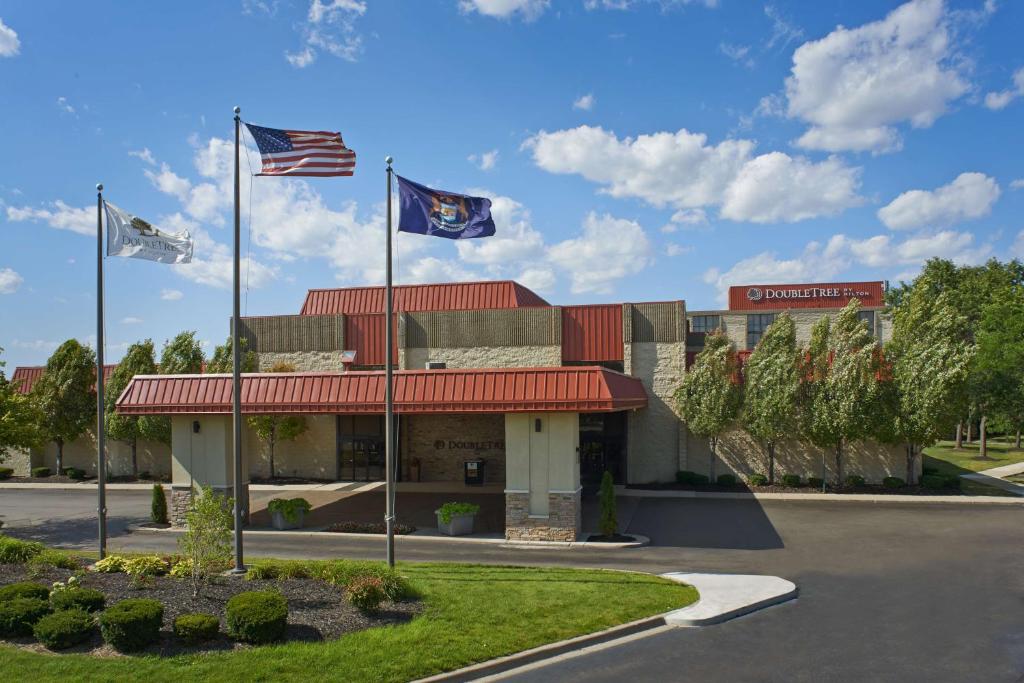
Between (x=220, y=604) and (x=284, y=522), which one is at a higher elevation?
(x=220, y=604)

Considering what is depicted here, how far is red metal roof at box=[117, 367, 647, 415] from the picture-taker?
21391 mm

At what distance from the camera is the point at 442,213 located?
16203 mm

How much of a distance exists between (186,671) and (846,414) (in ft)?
84.5

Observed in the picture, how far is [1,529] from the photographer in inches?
984

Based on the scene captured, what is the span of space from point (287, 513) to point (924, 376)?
2444 centimetres

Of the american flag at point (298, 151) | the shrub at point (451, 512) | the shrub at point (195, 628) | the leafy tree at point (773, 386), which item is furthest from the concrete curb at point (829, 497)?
the shrub at point (195, 628)

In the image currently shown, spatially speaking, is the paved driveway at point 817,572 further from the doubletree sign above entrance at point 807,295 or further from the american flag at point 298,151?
the doubletree sign above entrance at point 807,295

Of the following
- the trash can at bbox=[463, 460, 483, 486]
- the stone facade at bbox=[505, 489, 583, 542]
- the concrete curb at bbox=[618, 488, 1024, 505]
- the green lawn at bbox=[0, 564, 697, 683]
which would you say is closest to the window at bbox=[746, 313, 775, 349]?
the concrete curb at bbox=[618, 488, 1024, 505]

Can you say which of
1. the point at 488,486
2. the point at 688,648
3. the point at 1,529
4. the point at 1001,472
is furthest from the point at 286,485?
the point at 1001,472

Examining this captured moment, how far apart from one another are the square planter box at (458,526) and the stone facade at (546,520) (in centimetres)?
148

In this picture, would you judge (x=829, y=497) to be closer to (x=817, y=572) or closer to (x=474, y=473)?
(x=817, y=572)

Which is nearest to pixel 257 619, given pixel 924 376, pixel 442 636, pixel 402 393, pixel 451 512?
pixel 442 636

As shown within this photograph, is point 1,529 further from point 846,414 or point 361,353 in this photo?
point 846,414

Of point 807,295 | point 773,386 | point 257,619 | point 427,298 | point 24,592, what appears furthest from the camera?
point 807,295
